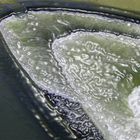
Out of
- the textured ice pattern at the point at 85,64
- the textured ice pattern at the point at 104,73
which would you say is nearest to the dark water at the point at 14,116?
the textured ice pattern at the point at 85,64

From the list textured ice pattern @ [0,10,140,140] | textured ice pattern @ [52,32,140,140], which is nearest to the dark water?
textured ice pattern @ [0,10,140,140]

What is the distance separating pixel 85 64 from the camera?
5.89 feet

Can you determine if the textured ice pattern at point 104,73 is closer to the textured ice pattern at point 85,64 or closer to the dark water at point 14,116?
the textured ice pattern at point 85,64

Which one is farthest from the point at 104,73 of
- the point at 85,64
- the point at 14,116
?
the point at 14,116

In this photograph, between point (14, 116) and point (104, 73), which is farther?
point (104, 73)

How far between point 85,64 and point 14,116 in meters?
0.43

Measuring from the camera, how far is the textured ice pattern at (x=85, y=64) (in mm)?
1560

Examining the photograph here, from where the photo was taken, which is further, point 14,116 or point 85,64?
point 85,64

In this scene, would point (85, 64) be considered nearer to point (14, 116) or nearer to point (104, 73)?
point (104, 73)

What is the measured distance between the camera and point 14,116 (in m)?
1.57

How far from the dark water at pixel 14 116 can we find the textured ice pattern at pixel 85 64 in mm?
100

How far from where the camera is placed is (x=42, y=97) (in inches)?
64.4

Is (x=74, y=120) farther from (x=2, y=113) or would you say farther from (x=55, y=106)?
(x=2, y=113)

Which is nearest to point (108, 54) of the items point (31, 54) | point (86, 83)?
point (86, 83)
